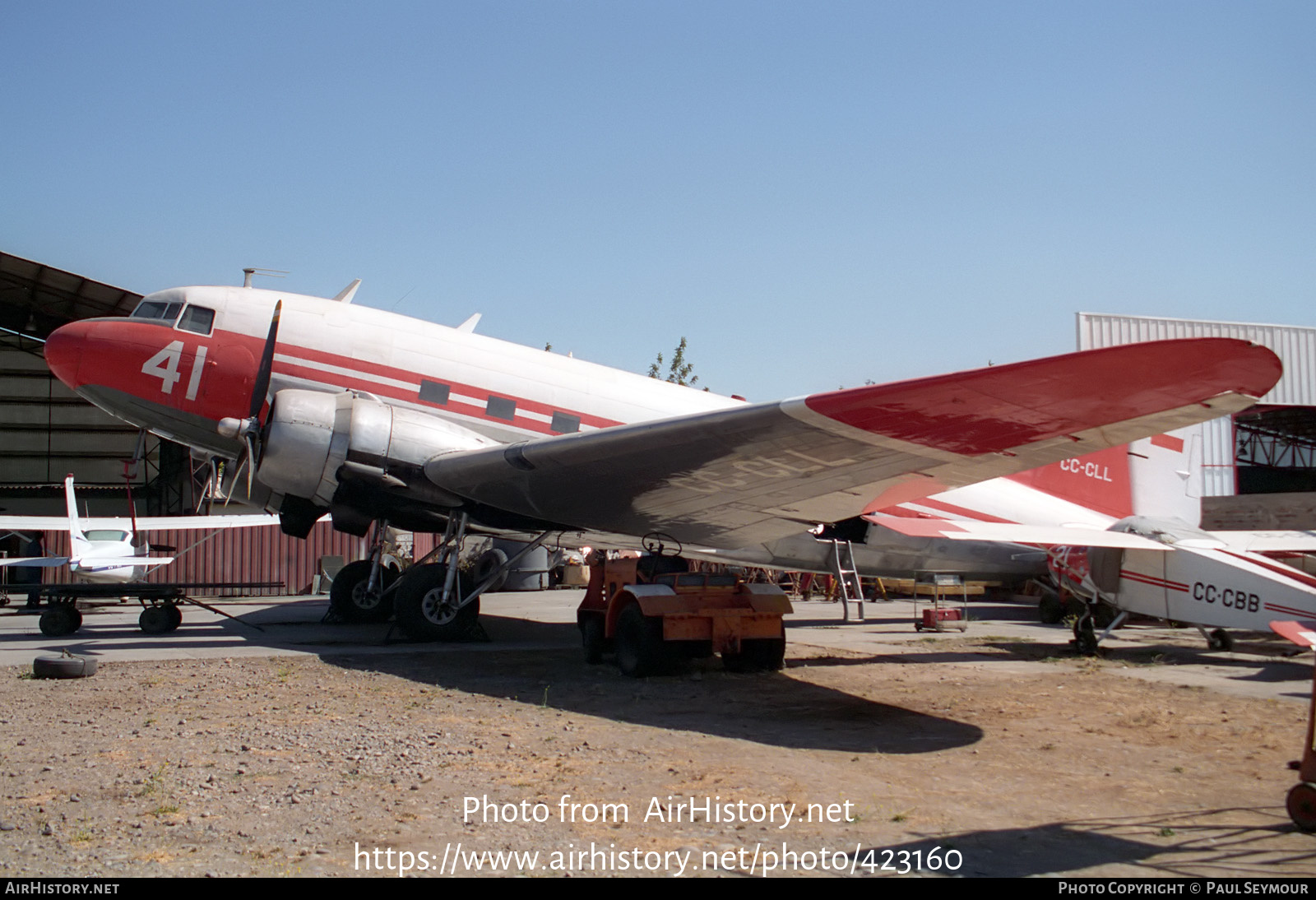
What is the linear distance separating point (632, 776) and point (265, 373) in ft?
28.4

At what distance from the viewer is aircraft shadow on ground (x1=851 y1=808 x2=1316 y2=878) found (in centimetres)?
417

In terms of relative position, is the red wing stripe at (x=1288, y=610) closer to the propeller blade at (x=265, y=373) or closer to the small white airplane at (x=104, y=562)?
the propeller blade at (x=265, y=373)

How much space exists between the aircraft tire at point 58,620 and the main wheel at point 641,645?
874 centimetres

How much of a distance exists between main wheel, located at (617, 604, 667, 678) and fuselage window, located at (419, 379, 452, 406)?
465 cm

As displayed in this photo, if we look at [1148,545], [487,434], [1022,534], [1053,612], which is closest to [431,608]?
[487,434]

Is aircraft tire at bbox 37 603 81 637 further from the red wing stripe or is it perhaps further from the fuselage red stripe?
the red wing stripe

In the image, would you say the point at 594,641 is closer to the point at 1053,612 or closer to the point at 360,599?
the point at 360,599

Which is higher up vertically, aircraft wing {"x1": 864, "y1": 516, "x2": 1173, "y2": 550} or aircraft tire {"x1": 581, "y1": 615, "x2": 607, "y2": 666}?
aircraft wing {"x1": 864, "y1": 516, "x2": 1173, "y2": 550}

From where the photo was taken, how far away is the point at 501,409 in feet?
43.6

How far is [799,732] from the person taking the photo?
291 inches

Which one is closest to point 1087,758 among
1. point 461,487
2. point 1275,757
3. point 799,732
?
point 1275,757

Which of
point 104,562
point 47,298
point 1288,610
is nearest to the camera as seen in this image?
point 1288,610

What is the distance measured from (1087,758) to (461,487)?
7.75 m

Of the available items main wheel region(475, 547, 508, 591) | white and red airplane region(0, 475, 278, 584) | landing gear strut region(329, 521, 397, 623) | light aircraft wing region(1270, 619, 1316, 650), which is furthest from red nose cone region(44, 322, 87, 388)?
light aircraft wing region(1270, 619, 1316, 650)
